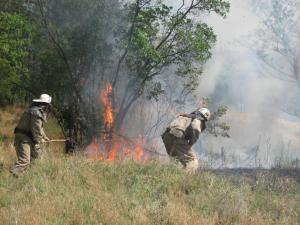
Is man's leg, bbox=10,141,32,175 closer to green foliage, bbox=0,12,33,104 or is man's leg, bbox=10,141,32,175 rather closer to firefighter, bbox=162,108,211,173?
firefighter, bbox=162,108,211,173

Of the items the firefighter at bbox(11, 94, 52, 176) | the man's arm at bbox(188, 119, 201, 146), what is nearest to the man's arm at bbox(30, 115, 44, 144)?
the firefighter at bbox(11, 94, 52, 176)

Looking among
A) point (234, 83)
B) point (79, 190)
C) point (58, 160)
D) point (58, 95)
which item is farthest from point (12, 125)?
point (79, 190)

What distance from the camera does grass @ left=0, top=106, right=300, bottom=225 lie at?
21.2 feet

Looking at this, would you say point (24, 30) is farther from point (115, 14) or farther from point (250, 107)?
point (250, 107)

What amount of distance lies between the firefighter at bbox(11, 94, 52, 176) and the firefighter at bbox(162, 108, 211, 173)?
2221mm

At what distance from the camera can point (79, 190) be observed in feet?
25.2

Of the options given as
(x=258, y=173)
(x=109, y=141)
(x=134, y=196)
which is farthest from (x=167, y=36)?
(x=134, y=196)

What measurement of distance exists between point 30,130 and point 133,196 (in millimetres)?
2930

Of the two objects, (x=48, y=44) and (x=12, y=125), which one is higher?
A: (x=48, y=44)

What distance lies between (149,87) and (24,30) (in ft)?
11.8

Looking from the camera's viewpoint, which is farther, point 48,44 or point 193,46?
point 48,44

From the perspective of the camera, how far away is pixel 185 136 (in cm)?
1016

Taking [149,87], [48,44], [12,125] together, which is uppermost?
[48,44]

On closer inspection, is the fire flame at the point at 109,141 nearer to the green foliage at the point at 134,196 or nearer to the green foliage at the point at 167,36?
the green foliage at the point at 167,36
